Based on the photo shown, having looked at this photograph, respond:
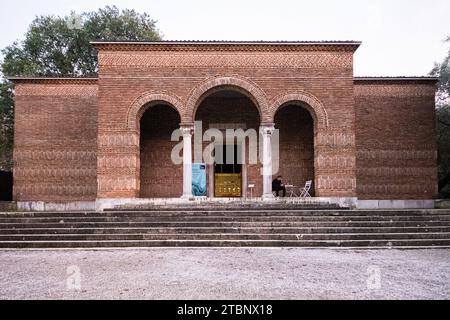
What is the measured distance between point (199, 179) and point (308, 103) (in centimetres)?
590

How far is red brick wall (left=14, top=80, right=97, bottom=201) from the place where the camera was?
18844 millimetres

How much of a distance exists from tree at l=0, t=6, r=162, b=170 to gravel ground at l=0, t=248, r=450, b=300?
71.3ft

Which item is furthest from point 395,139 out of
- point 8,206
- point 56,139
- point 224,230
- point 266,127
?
point 8,206

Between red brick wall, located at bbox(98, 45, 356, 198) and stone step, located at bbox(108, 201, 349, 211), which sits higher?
red brick wall, located at bbox(98, 45, 356, 198)

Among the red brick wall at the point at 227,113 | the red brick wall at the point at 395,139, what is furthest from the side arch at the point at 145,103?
the red brick wall at the point at 395,139

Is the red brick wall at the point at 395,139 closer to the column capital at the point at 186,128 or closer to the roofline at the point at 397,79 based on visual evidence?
the roofline at the point at 397,79

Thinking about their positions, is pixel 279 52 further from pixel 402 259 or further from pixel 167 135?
pixel 402 259

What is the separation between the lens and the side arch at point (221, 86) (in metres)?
15.6

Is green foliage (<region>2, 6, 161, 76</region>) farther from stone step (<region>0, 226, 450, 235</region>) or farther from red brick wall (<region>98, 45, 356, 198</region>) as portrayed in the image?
stone step (<region>0, 226, 450, 235</region>)

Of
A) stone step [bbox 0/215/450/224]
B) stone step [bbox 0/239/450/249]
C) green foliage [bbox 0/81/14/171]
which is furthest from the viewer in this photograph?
green foliage [bbox 0/81/14/171]

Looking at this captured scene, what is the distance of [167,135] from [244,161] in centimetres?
388

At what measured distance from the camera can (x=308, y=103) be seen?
51.6 ft

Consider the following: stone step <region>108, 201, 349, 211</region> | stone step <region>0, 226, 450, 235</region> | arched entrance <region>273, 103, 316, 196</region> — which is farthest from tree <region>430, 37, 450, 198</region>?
stone step <region>0, 226, 450, 235</region>

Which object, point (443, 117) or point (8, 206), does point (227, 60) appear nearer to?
point (8, 206)
